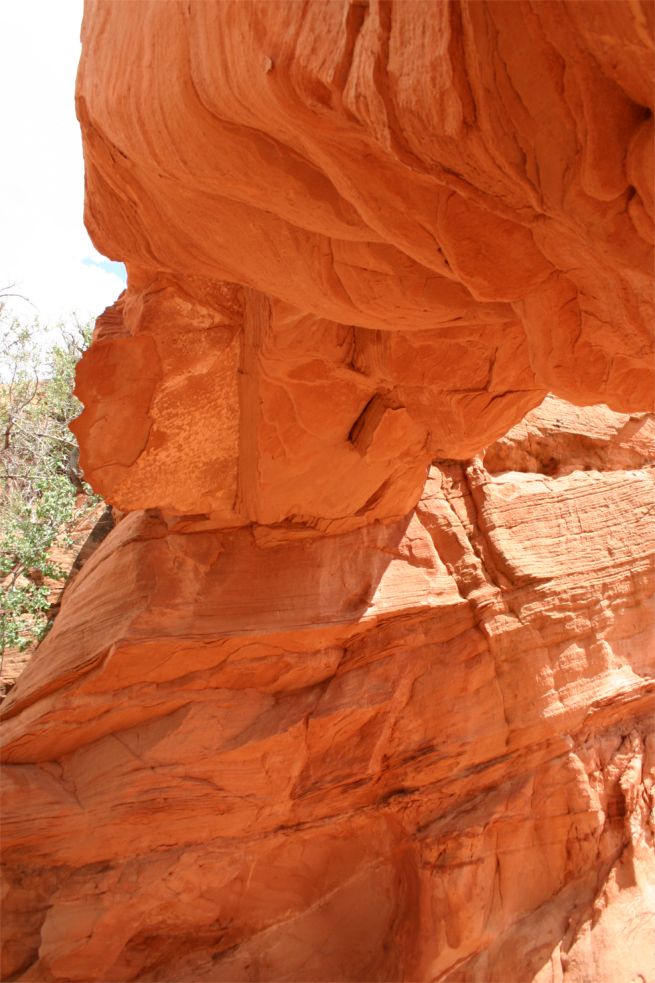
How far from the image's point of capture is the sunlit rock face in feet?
10.5

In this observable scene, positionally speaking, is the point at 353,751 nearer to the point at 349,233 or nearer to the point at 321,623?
the point at 321,623

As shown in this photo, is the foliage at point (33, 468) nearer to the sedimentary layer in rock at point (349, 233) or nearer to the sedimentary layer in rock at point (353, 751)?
the sedimentary layer in rock at point (353, 751)

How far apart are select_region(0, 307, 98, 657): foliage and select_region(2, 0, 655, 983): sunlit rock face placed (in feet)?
2.20

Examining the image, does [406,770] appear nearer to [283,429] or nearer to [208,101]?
[283,429]

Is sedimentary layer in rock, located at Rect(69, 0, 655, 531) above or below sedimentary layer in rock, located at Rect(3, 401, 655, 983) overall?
above

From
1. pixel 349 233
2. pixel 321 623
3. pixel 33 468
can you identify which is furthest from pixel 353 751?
pixel 33 468

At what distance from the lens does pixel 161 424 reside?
14.2 ft

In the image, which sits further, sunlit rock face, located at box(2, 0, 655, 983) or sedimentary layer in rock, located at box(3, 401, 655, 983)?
sedimentary layer in rock, located at box(3, 401, 655, 983)

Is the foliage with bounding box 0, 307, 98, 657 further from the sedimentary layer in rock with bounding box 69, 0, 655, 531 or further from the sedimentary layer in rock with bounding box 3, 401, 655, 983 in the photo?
the sedimentary layer in rock with bounding box 69, 0, 655, 531

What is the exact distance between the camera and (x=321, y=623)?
4.96m

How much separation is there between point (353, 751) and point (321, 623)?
0.76m

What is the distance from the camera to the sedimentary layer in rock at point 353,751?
4.73 m

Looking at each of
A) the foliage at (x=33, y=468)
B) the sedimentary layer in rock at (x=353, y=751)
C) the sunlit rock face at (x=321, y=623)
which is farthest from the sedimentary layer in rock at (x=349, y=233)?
the foliage at (x=33, y=468)

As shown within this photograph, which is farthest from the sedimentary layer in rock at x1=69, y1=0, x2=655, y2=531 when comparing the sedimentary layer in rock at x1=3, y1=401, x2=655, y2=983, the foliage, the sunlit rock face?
the foliage
